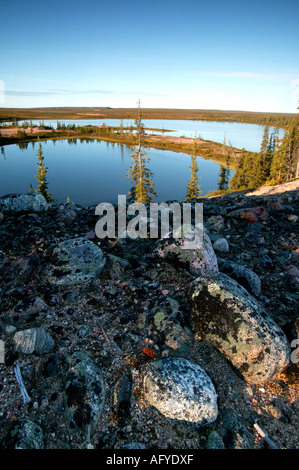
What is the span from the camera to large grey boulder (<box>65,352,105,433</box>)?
10.6ft

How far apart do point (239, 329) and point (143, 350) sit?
5.57 feet

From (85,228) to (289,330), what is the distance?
6523 mm

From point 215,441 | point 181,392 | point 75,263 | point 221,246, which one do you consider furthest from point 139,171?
point 215,441

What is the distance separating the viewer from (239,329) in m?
4.17

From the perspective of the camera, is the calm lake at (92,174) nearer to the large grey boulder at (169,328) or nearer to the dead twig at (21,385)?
the large grey boulder at (169,328)

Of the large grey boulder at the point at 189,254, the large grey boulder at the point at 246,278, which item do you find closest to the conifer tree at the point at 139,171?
the large grey boulder at the point at 189,254

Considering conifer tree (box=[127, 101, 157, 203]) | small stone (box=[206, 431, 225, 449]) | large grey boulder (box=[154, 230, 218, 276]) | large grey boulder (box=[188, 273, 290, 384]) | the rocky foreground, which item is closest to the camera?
small stone (box=[206, 431, 225, 449])

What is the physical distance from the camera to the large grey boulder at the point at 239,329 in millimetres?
3998

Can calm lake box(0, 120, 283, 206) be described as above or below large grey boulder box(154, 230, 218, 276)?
below

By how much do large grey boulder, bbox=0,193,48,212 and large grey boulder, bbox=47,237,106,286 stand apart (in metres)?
3.71

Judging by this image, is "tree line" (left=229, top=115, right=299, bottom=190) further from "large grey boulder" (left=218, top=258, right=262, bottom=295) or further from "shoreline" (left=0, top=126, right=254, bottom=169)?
"large grey boulder" (left=218, top=258, right=262, bottom=295)

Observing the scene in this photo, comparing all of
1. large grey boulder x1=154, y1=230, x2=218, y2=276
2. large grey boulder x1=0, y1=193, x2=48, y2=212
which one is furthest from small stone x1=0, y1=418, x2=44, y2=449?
large grey boulder x1=0, y1=193, x2=48, y2=212

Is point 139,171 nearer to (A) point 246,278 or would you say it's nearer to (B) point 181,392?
(A) point 246,278

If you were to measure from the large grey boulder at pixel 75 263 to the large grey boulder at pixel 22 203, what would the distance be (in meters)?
3.71
